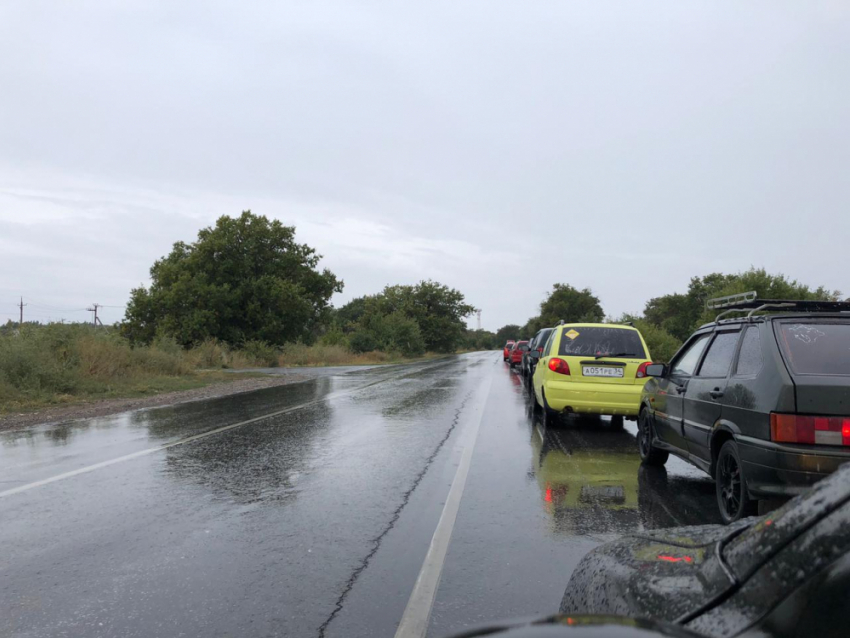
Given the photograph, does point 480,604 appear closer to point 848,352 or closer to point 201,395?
point 848,352

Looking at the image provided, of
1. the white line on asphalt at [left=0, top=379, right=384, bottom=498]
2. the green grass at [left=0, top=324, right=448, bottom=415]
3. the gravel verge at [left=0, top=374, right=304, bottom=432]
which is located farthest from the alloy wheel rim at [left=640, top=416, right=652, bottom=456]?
the green grass at [left=0, top=324, right=448, bottom=415]

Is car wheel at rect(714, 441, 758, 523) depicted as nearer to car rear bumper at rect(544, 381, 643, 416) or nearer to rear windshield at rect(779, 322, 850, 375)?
rear windshield at rect(779, 322, 850, 375)

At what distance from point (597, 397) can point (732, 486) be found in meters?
5.35

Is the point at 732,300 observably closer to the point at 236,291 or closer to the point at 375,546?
the point at 375,546

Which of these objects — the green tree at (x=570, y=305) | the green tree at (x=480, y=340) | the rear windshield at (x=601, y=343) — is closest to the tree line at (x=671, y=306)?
the green tree at (x=570, y=305)

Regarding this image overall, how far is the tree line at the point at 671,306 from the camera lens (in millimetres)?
23625

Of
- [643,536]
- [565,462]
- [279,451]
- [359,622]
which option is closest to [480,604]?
[359,622]

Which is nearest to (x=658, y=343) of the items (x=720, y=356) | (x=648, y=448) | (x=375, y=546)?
(x=648, y=448)

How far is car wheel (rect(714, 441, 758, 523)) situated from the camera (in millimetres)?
4868

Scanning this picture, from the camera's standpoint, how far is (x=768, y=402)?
15.3 ft

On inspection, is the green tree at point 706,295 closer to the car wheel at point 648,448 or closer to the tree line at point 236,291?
the car wheel at point 648,448

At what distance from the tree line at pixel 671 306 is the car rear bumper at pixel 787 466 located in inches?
703

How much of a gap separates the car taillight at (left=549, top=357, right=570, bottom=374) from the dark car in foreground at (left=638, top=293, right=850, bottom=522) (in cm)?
422

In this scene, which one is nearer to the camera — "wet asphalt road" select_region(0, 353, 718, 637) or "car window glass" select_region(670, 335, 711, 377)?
"wet asphalt road" select_region(0, 353, 718, 637)
